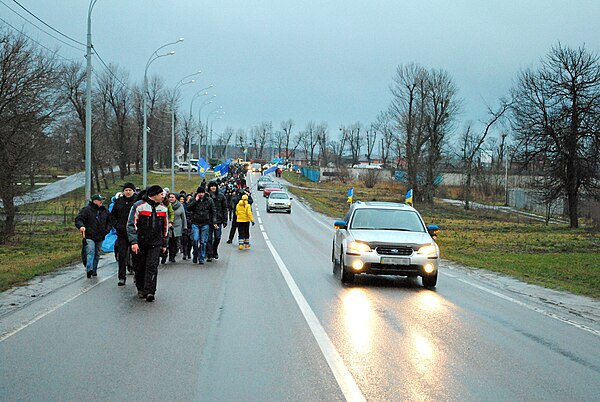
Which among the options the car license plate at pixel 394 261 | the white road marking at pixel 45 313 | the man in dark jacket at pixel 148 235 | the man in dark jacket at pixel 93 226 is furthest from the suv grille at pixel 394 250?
the man in dark jacket at pixel 93 226

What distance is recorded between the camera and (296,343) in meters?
8.05

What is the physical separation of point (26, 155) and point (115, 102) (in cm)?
5034

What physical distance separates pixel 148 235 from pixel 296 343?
4.07m

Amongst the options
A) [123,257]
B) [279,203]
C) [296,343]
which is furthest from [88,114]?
[279,203]

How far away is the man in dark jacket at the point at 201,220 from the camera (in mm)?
17547

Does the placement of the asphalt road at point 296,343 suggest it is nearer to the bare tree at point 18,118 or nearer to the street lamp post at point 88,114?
the street lamp post at point 88,114

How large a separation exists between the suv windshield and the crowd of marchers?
3982 mm

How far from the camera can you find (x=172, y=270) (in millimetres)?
16047

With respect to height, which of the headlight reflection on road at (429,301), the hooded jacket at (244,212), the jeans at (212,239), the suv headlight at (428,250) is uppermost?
the hooded jacket at (244,212)

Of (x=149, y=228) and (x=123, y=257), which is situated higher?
(x=149, y=228)

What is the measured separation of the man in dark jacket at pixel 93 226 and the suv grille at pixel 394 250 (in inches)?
215

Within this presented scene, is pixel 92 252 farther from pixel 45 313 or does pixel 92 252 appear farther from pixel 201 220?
pixel 45 313

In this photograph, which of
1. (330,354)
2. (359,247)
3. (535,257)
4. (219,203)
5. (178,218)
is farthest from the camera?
(535,257)

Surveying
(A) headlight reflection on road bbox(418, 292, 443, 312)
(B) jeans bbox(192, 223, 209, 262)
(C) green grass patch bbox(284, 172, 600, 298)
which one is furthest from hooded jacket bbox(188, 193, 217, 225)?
(C) green grass patch bbox(284, 172, 600, 298)
